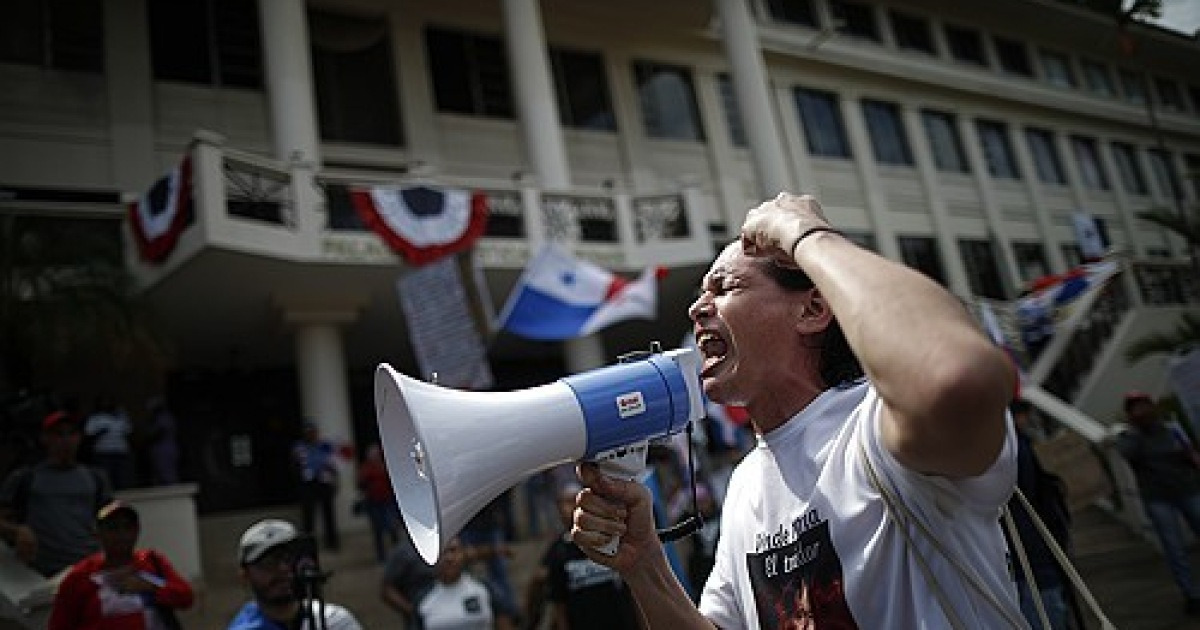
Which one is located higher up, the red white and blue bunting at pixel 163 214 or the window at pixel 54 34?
the window at pixel 54 34

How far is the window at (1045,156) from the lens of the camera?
77.8 feet

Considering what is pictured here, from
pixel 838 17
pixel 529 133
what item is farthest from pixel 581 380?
pixel 838 17

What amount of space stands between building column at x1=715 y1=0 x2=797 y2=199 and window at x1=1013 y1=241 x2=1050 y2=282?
1009cm

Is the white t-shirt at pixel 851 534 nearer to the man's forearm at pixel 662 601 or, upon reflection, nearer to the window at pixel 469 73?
the man's forearm at pixel 662 601

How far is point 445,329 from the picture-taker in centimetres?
859

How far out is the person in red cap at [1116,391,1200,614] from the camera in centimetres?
573

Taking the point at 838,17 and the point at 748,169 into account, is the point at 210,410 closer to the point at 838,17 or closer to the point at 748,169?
the point at 748,169

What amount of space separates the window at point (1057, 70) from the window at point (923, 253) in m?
6.51

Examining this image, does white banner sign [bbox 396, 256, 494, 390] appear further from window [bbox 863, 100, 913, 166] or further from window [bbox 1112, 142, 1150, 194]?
window [bbox 1112, 142, 1150, 194]

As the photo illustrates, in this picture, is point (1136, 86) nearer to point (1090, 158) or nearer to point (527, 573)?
point (527, 573)

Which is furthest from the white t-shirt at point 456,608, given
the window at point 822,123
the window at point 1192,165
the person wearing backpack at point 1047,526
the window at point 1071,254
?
the window at point 1071,254

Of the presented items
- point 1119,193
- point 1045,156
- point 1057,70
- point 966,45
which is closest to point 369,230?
point 966,45

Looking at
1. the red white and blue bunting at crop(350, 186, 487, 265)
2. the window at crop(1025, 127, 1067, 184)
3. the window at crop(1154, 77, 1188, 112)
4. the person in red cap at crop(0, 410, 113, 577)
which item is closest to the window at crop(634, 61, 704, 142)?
the red white and blue bunting at crop(350, 186, 487, 265)

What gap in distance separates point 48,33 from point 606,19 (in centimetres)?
995
